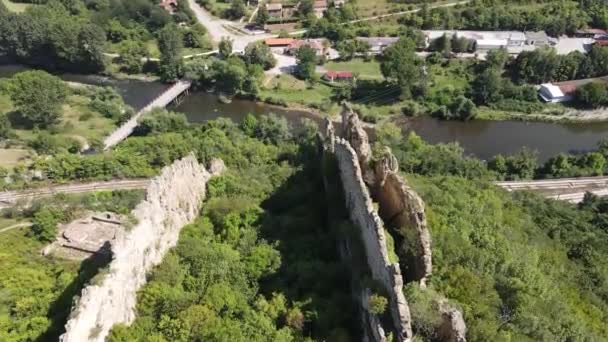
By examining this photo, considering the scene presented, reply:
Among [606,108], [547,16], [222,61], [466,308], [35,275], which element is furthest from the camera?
[547,16]

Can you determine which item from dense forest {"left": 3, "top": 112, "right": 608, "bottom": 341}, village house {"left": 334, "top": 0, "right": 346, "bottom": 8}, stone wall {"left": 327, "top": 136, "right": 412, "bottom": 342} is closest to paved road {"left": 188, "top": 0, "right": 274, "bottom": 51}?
village house {"left": 334, "top": 0, "right": 346, "bottom": 8}

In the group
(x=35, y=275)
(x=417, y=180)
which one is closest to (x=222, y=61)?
(x=417, y=180)

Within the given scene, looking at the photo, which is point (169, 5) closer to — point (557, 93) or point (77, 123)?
point (77, 123)

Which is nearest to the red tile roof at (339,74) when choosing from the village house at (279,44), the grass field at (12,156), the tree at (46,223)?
the village house at (279,44)

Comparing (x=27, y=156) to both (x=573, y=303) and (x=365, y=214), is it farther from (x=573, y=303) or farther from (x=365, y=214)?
(x=573, y=303)

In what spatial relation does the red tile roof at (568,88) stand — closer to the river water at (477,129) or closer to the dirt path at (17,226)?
the river water at (477,129)

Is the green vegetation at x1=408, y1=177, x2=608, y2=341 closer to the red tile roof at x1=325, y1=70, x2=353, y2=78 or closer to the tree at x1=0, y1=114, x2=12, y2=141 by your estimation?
the red tile roof at x1=325, y1=70, x2=353, y2=78
